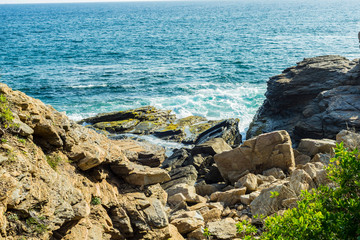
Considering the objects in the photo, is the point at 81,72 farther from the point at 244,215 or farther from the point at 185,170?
the point at 244,215

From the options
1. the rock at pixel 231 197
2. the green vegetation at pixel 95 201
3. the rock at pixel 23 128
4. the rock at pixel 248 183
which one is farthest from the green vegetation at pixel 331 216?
the rock at pixel 248 183

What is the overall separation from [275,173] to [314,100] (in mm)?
12645

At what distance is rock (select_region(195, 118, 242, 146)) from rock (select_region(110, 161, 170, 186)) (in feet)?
56.9

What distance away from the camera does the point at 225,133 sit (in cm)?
2998

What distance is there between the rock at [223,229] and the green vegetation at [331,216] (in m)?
4.53

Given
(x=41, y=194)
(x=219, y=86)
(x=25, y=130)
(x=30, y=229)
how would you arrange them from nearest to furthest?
1. (x=30, y=229)
2. (x=41, y=194)
3. (x=25, y=130)
4. (x=219, y=86)

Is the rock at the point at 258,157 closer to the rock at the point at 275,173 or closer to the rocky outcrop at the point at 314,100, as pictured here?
the rock at the point at 275,173

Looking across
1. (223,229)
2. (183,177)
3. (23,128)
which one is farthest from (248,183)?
(23,128)

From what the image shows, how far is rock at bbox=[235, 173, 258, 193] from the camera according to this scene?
16.2 metres

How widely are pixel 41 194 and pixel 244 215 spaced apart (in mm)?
8162

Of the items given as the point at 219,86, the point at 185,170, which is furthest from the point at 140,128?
the point at 219,86

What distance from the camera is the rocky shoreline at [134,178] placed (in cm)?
834

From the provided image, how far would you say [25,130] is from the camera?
9.03m

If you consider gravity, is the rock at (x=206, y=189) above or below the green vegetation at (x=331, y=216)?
below
